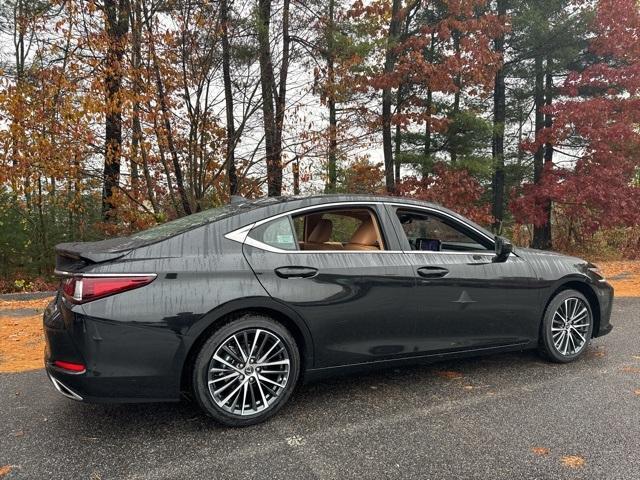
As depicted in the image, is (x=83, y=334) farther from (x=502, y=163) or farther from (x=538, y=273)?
(x=502, y=163)

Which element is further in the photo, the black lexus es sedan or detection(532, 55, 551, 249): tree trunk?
detection(532, 55, 551, 249): tree trunk

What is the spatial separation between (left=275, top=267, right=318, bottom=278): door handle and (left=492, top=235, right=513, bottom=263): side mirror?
67.2 inches

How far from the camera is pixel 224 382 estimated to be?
3.04 m

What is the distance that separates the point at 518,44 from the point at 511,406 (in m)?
15.7

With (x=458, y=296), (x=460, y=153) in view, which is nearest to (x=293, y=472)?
(x=458, y=296)

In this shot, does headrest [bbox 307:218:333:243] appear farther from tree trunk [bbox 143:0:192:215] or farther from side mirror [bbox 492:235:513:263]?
tree trunk [bbox 143:0:192:215]

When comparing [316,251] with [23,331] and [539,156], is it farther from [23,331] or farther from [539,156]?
[539,156]

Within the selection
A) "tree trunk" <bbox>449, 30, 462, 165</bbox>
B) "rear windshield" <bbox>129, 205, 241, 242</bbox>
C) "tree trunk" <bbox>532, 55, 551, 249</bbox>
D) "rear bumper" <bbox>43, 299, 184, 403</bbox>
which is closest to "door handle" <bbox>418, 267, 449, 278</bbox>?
"rear windshield" <bbox>129, 205, 241, 242</bbox>

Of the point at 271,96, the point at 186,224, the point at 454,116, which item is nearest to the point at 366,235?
the point at 186,224

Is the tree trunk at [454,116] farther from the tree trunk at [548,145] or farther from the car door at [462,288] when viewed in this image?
the car door at [462,288]

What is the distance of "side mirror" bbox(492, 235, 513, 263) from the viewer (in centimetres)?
399

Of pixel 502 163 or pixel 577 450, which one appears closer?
pixel 577 450

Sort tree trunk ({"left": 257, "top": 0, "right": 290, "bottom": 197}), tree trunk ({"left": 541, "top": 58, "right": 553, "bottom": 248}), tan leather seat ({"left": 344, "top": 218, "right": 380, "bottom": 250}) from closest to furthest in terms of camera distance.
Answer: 1. tan leather seat ({"left": 344, "top": 218, "right": 380, "bottom": 250})
2. tree trunk ({"left": 257, "top": 0, "right": 290, "bottom": 197})
3. tree trunk ({"left": 541, "top": 58, "right": 553, "bottom": 248})

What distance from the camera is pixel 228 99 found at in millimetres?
9375
